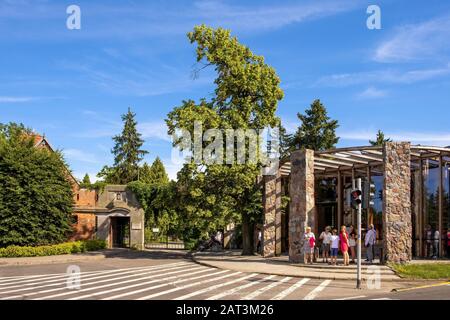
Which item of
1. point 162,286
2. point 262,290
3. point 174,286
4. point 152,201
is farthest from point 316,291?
point 152,201

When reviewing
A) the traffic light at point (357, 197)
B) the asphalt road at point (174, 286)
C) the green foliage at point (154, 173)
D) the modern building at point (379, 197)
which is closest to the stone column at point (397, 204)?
the modern building at point (379, 197)

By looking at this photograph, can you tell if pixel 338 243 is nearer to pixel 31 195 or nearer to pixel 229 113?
pixel 229 113

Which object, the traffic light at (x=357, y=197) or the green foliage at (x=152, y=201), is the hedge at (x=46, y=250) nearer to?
the green foliage at (x=152, y=201)

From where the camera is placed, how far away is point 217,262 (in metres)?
25.2

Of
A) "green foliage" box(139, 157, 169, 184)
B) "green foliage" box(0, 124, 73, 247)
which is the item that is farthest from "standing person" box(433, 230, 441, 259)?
"green foliage" box(139, 157, 169, 184)

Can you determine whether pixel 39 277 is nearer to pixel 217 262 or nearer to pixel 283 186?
pixel 217 262

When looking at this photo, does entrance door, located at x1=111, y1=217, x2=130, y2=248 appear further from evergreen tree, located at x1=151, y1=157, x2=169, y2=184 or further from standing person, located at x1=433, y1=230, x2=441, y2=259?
→ evergreen tree, located at x1=151, y1=157, x2=169, y2=184

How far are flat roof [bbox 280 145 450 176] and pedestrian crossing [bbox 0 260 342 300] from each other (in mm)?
7316

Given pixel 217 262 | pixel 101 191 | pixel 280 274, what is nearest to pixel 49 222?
pixel 101 191

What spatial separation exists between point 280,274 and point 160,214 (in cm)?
2138

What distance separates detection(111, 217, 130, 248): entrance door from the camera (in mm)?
39469

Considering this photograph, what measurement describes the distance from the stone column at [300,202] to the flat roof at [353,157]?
0.86 meters
